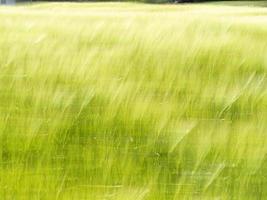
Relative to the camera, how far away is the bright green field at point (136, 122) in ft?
5.16

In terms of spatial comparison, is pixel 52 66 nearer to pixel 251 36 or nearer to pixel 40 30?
pixel 40 30

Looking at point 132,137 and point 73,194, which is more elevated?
point 132,137

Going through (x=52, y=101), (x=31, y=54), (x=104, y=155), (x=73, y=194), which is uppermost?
(x=31, y=54)

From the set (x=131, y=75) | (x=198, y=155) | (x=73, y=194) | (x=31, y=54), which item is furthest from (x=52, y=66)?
(x=198, y=155)

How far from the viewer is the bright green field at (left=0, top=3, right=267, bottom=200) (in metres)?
1.57

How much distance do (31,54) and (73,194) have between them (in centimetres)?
37

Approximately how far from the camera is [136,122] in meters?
1.58

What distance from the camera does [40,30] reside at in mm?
1667

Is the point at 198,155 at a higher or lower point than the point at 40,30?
lower

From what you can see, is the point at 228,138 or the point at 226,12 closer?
the point at 228,138

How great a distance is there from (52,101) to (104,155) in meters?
0.19

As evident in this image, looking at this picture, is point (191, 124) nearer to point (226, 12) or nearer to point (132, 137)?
point (132, 137)

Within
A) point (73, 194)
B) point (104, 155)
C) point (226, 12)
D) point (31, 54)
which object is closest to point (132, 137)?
point (104, 155)

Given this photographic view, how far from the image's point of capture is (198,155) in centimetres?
158
